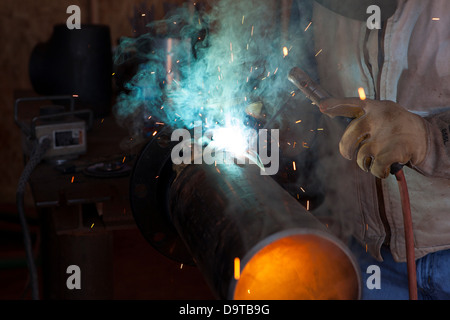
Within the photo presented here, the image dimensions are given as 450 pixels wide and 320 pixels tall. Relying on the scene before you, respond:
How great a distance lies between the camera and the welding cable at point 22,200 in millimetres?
1611

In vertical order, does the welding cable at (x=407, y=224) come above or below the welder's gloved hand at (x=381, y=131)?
below

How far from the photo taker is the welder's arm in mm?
970

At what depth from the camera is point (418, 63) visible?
1.13 metres

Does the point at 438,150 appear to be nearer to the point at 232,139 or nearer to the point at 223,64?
the point at 232,139

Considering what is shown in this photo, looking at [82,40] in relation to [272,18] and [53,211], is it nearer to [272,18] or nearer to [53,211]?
[272,18]

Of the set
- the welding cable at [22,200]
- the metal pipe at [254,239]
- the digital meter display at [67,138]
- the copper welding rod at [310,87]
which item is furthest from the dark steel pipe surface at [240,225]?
the digital meter display at [67,138]

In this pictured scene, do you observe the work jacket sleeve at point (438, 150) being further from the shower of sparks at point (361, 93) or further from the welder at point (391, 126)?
the shower of sparks at point (361, 93)

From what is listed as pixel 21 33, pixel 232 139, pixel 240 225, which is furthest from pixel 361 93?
pixel 21 33

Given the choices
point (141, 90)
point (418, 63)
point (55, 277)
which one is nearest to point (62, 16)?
point (141, 90)

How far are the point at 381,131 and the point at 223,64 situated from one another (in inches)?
29.1

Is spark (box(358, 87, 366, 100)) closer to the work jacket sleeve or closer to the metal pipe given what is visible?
the work jacket sleeve

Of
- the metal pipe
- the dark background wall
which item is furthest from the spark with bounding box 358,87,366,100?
the dark background wall

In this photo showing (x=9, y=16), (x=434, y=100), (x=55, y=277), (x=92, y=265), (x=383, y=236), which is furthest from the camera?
(x=9, y=16)

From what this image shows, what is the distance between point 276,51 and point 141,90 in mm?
753
